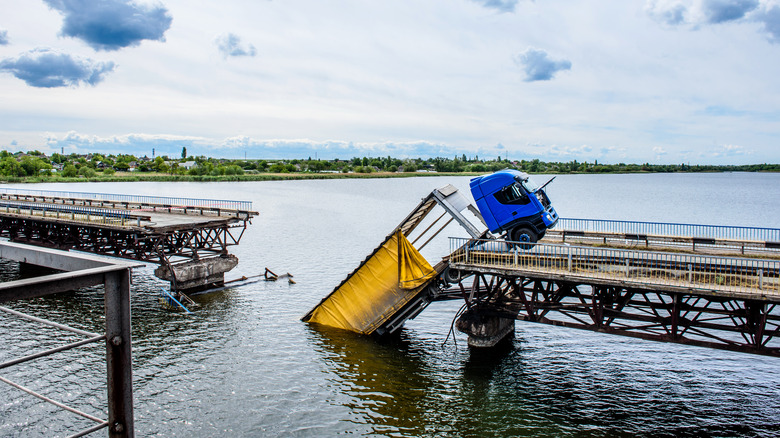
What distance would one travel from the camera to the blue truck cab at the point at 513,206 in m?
27.9

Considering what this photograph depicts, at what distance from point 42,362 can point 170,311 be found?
32.7ft

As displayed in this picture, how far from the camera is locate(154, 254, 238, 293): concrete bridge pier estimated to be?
39.2 metres

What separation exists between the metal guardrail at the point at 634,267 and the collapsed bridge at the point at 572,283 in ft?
0.19

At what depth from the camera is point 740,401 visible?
22.7 meters

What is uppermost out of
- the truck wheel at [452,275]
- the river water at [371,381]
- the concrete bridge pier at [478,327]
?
the truck wheel at [452,275]

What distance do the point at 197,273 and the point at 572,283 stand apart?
29895mm

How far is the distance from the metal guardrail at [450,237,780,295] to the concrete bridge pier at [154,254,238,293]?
23.8 meters

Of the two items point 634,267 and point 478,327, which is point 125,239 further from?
point 634,267

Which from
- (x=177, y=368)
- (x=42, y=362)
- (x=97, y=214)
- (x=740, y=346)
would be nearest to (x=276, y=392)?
(x=177, y=368)

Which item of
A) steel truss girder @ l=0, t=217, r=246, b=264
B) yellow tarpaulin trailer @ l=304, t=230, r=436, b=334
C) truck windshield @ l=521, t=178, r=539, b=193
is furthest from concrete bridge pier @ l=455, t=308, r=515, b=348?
steel truss girder @ l=0, t=217, r=246, b=264

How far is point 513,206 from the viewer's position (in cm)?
2816

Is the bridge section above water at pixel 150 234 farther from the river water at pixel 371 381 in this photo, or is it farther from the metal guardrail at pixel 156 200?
the metal guardrail at pixel 156 200

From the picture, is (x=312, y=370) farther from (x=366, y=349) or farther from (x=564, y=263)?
(x=564, y=263)

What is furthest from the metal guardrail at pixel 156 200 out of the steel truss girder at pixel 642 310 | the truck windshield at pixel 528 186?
the truck windshield at pixel 528 186
